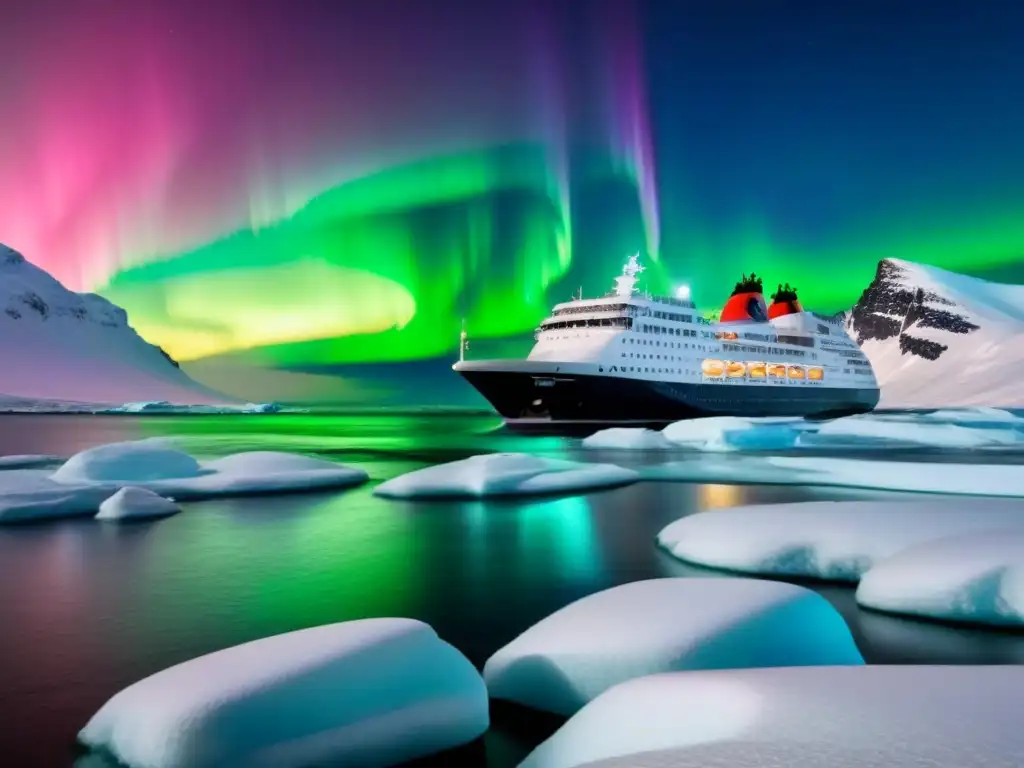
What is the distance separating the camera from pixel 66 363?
17862 cm

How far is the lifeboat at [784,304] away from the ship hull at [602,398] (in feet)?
44.4

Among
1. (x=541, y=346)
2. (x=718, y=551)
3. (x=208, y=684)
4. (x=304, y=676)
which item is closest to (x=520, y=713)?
(x=304, y=676)

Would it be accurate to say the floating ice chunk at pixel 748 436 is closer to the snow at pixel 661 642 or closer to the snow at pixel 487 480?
the snow at pixel 487 480

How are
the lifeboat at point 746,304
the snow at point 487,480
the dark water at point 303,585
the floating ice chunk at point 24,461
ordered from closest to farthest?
the dark water at point 303,585 → the snow at point 487,480 → the floating ice chunk at point 24,461 → the lifeboat at point 746,304

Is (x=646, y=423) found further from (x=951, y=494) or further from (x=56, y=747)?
(x=56, y=747)

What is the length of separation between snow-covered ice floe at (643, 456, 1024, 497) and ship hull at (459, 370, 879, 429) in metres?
16.3

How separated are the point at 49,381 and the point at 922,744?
197718 millimetres

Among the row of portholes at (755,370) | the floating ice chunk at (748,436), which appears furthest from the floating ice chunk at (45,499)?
the row of portholes at (755,370)

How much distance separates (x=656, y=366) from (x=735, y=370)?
28.6 feet

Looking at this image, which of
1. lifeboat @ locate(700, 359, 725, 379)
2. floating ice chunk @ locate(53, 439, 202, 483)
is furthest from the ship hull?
floating ice chunk @ locate(53, 439, 202, 483)

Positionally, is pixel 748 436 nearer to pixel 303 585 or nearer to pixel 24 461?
pixel 303 585

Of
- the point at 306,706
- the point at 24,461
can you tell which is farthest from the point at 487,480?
the point at 24,461

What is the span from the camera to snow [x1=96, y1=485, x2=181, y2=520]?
1360 cm

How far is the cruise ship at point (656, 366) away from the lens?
41.5 meters
